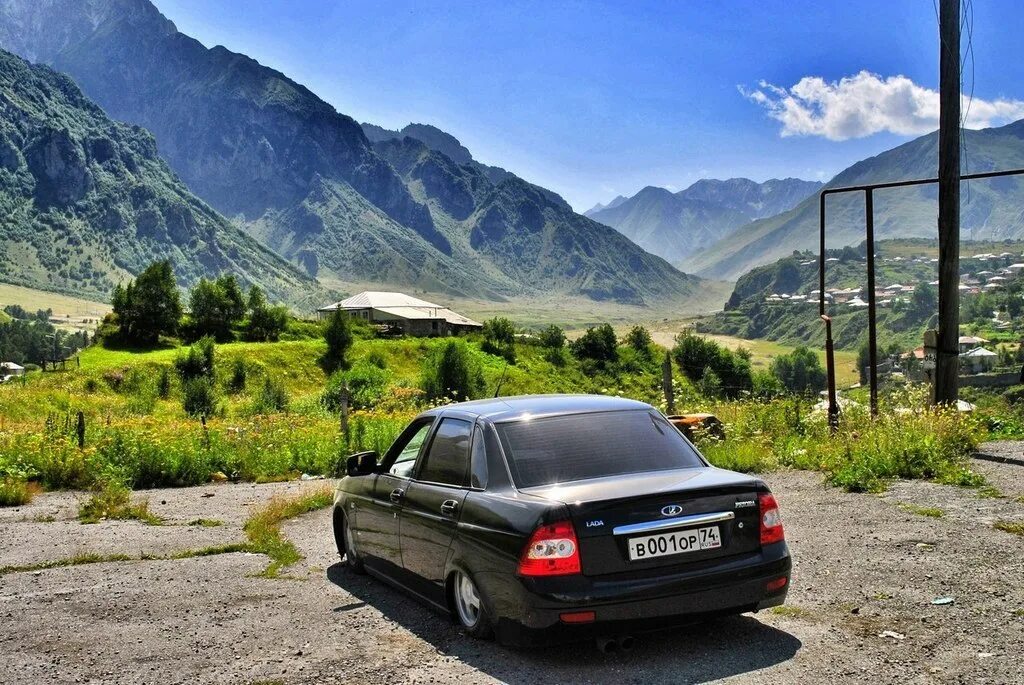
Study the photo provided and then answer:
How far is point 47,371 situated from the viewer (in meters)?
75.6

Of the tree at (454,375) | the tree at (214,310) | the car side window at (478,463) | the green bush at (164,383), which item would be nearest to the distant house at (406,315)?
the tree at (214,310)

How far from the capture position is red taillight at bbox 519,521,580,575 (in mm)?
5273

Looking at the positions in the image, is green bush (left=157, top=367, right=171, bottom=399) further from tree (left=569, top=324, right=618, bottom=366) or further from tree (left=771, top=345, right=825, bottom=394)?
tree (left=771, top=345, right=825, bottom=394)

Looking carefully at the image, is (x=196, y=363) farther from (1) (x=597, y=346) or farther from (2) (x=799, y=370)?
(2) (x=799, y=370)

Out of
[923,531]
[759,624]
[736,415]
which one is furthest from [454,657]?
[736,415]

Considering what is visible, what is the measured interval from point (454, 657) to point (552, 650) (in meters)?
0.60

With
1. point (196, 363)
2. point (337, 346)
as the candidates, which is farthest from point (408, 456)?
point (337, 346)

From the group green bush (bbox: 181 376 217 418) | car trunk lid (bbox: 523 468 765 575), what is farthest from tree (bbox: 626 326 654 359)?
car trunk lid (bbox: 523 468 765 575)

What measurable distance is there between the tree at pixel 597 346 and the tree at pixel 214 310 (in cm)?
4086

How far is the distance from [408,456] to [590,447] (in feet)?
7.18

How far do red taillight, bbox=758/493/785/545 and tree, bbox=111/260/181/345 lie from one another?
97.8m

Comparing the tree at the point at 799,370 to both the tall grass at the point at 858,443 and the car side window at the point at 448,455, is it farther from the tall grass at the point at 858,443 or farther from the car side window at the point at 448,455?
the car side window at the point at 448,455

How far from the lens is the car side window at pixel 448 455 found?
255 inches

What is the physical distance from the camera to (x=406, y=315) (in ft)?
453
